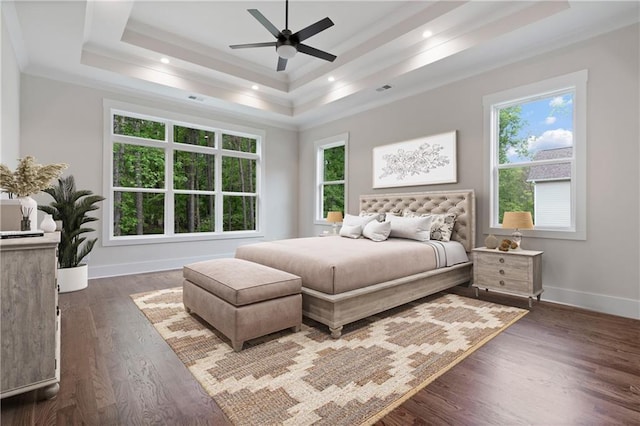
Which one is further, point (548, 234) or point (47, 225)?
point (548, 234)

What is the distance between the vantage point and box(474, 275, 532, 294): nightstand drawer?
332 centimetres

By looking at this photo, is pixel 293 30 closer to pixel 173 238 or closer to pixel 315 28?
pixel 315 28

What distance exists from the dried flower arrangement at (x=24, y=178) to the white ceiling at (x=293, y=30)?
178 centimetres

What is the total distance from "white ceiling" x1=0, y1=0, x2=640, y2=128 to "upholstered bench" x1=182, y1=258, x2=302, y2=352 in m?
2.83

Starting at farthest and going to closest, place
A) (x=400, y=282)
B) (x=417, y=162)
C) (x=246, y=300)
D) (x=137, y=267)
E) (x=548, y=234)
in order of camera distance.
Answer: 1. (x=137, y=267)
2. (x=417, y=162)
3. (x=548, y=234)
4. (x=400, y=282)
5. (x=246, y=300)

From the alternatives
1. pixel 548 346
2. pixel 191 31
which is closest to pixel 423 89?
pixel 191 31

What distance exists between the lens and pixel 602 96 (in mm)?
3240

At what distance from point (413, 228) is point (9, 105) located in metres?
4.79

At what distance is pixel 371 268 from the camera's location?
2.86 metres

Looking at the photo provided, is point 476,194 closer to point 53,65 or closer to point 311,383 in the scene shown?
point 311,383

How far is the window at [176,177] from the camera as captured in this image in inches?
199

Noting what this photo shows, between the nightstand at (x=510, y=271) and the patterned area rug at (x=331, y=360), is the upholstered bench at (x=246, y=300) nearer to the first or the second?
the patterned area rug at (x=331, y=360)

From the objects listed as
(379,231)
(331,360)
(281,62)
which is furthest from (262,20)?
(331,360)

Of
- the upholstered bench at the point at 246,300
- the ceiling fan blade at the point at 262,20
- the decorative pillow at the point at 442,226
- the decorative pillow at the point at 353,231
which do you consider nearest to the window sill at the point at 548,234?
the decorative pillow at the point at 442,226
